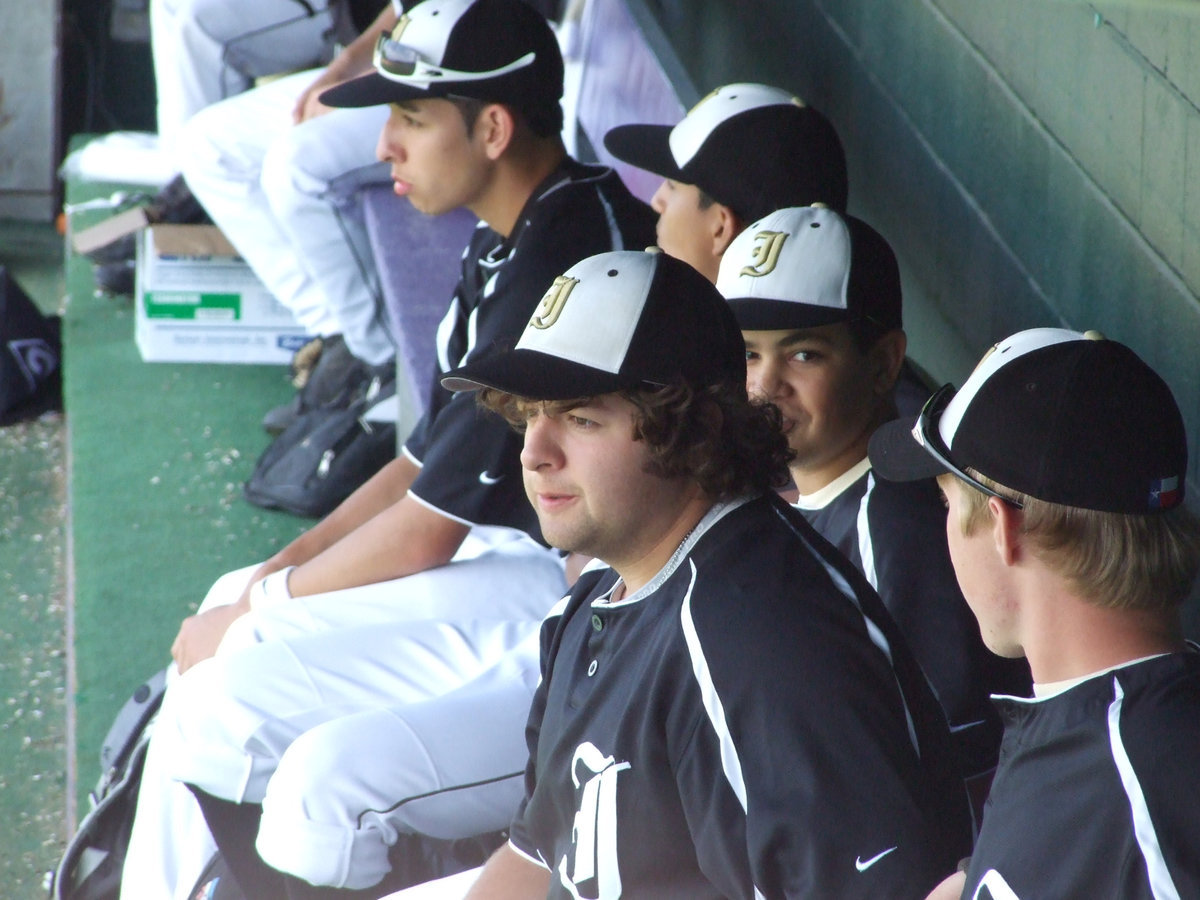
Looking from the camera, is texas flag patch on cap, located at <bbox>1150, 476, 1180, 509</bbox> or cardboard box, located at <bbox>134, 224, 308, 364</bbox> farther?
cardboard box, located at <bbox>134, 224, 308, 364</bbox>

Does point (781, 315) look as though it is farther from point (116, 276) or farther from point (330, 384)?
point (116, 276)

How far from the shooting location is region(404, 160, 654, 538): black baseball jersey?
2.46 metres

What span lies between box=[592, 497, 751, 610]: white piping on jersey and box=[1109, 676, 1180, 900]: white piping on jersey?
0.51 metres

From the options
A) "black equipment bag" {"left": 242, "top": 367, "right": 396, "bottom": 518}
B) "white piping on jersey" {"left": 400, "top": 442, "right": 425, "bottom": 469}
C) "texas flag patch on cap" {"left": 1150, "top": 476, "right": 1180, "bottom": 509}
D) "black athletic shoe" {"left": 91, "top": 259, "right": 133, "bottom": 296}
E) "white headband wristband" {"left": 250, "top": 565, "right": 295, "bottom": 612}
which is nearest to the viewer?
"texas flag patch on cap" {"left": 1150, "top": 476, "right": 1180, "bottom": 509}

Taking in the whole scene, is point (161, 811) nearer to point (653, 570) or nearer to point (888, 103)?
point (653, 570)

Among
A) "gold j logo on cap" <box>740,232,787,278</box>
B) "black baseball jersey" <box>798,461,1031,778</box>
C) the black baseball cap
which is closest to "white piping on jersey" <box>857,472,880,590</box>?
"black baseball jersey" <box>798,461,1031,778</box>

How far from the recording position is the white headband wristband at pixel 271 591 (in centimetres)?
260

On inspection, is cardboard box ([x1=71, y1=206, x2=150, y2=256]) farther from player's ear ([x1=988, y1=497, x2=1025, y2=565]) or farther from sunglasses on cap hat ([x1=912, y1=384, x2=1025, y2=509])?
player's ear ([x1=988, y1=497, x2=1025, y2=565])

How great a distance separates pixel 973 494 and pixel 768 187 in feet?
4.04

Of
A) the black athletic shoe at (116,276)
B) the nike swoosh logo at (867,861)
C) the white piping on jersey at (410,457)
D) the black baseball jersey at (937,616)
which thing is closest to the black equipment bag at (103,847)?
the white piping on jersey at (410,457)

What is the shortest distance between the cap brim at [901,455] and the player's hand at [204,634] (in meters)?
1.51

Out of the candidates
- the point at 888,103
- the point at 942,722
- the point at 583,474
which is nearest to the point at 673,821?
the point at 942,722

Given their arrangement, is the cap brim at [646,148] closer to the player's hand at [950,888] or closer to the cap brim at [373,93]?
the cap brim at [373,93]

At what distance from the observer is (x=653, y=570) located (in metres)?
1.51
